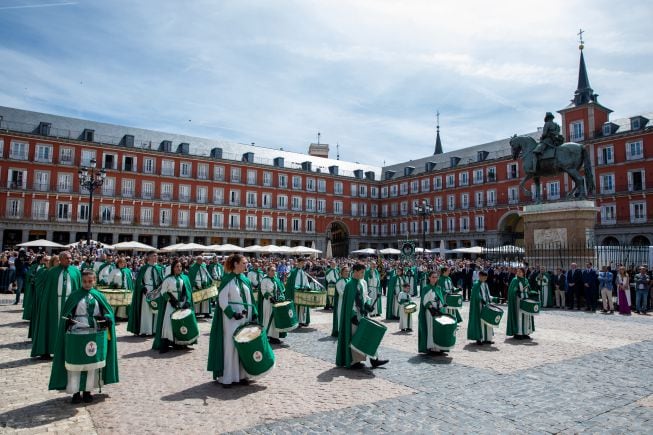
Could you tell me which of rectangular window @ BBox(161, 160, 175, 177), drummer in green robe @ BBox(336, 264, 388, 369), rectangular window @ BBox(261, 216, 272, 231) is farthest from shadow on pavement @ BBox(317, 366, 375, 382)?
rectangular window @ BBox(261, 216, 272, 231)

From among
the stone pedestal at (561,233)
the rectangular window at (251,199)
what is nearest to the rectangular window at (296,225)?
the rectangular window at (251,199)

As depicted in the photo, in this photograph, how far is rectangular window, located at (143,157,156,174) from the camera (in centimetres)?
4897

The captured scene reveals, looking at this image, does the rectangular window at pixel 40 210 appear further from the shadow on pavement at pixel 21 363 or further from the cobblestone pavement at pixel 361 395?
the shadow on pavement at pixel 21 363

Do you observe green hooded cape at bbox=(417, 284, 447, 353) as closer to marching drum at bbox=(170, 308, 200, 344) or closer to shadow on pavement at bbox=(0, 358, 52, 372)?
marching drum at bbox=(170, 308, 200, 344)

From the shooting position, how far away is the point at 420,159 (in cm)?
6562

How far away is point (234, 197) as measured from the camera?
5409 centimetres

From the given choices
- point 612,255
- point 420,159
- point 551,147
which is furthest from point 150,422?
point 420,159

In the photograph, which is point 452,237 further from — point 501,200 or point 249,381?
point 249,381

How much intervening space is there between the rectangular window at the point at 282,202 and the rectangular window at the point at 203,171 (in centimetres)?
934

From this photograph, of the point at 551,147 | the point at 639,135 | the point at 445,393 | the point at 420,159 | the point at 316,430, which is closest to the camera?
the point at 316,430

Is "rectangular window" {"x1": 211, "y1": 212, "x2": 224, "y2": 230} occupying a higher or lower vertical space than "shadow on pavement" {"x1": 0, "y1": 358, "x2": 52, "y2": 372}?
Answer: higher

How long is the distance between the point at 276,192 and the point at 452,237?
22.2 meters

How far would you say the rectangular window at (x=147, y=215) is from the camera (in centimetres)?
4828

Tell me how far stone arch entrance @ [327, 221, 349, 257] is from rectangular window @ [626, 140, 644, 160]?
109ft
